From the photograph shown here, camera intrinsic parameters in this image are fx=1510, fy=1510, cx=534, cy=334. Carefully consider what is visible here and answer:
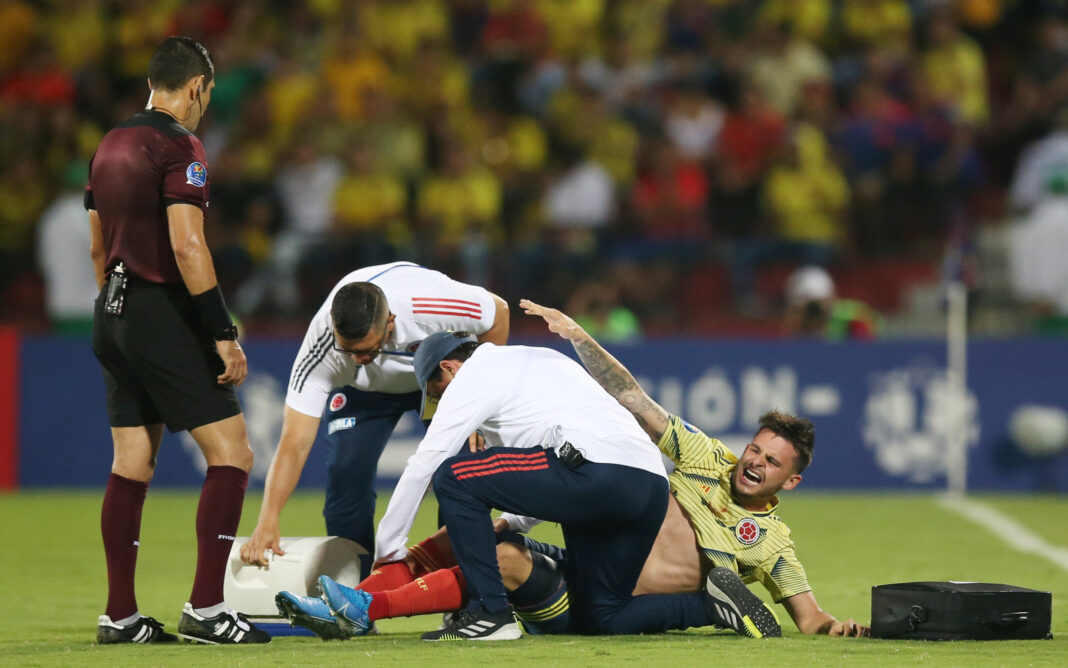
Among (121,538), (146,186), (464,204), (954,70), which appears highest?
(954,70)

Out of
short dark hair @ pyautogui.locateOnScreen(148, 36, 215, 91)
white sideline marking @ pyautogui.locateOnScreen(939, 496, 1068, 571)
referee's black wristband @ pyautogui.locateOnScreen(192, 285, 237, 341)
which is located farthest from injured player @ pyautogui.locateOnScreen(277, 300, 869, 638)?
white sideline marking @ pyautogui.locateOnScreen(939, 496, 1068, 571)

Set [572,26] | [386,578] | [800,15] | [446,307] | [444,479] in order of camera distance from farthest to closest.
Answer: [572,26], [800,15], [446,307], [386,578], [444,479]

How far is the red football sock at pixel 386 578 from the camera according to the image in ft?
19.5

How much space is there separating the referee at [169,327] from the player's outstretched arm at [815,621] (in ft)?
6.88

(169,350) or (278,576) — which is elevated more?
(169,350)

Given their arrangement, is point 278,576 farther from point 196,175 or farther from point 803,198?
point 803,198

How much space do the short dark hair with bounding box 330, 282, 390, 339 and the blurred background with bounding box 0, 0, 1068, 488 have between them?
6.92 metres

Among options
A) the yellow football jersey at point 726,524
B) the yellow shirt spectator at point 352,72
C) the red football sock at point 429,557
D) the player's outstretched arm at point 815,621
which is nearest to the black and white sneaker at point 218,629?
the red football sock at point 429,557

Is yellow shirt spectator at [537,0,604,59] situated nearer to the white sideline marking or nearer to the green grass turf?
the green grass turf

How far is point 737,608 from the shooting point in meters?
5.85

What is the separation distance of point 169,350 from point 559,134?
31.1 feet

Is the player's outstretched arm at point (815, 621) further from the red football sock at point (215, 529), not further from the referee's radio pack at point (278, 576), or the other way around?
the red football sock at point (215, 529)

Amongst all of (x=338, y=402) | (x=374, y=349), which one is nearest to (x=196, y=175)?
(x=374, y=349)

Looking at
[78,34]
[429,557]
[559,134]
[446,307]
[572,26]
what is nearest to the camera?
[429,557]
